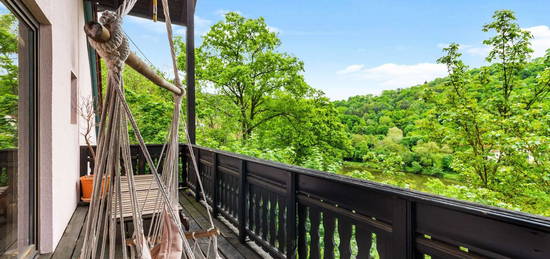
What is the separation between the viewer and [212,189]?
3744 mm

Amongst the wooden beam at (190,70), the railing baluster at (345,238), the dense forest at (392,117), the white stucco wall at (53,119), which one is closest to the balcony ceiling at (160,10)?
the wooden beam at (190,70)

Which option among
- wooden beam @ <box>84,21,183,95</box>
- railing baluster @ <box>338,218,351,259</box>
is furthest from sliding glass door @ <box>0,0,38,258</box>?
railing baluster @ <box>338,218,351,259</box>

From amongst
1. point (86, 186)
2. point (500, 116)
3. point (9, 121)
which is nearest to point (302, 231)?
point (9, 121)

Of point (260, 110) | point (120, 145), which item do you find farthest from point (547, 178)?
point (260, 110)

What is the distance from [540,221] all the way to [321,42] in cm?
2357

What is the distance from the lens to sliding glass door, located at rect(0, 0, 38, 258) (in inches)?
73.2

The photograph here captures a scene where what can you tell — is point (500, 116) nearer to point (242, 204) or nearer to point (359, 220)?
point (242, 204)

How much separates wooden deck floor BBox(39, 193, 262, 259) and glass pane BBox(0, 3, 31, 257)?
55cm

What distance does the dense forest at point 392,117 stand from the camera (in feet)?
24.1

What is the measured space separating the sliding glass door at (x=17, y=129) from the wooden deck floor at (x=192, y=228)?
1.05 ft

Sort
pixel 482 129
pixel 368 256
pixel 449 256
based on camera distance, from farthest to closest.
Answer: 1. pixel 482 129
2. pixel 368 256
3. pixel 449 256

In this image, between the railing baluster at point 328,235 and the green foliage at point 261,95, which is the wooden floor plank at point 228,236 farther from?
the green foliage at point 261,95

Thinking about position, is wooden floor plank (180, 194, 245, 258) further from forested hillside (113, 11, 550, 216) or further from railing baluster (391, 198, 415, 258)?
forested hillside (113, 11, 550, 216)

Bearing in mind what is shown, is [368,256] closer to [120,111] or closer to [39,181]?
[120,111]
